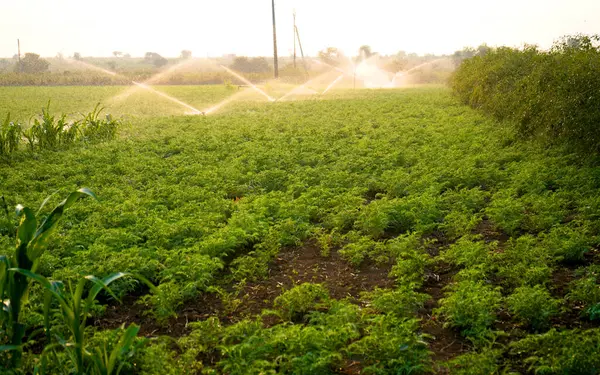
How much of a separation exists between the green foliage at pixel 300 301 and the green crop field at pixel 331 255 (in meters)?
0.02

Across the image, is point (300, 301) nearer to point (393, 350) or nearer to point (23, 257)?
point (393, 350)

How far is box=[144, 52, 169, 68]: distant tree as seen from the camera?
84688mm

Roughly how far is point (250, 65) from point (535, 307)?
69.5 m

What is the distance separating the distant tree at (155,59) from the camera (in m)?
84.7

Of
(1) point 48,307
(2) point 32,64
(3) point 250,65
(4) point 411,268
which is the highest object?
(2) point 32,64

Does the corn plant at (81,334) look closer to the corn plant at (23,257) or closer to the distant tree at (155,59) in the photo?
the corn plant at (23,257)

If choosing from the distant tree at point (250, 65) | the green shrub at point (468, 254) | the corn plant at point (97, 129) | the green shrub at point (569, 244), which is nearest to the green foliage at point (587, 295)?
the green shrub at point (569, 244)

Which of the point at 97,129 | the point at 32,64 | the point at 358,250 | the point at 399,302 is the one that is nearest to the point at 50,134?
the point at 97,129

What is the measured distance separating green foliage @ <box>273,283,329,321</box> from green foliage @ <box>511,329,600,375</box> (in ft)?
5.01

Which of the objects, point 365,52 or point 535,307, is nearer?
point 535,307

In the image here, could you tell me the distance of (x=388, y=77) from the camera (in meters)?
64.9

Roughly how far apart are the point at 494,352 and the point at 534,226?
9.94 ft

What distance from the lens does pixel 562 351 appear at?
3.61 meters

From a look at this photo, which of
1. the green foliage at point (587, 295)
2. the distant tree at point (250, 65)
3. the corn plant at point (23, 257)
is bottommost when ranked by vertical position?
the green foliage at point (587, 295)
